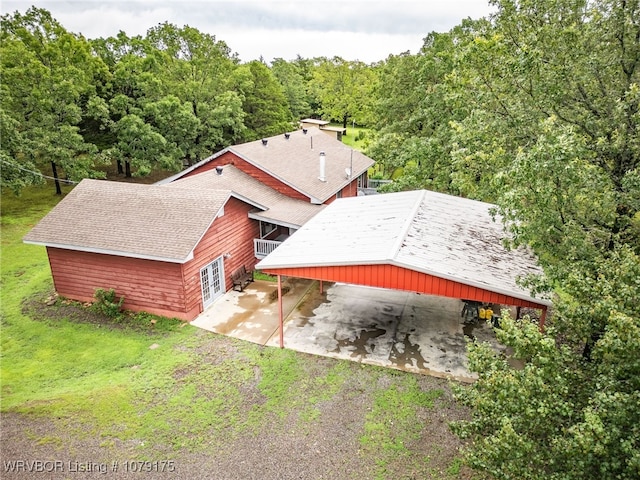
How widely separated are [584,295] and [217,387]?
853 centimetres

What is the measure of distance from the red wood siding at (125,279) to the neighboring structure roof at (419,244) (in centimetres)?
404

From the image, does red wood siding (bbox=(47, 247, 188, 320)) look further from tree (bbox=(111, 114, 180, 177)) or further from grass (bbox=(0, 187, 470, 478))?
tree (bbox=(111, 114, 180, 177))

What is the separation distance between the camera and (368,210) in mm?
15344

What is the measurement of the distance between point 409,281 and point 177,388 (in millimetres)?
6571

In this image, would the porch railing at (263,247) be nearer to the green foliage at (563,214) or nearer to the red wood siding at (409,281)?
the red wood siding at (409,281)

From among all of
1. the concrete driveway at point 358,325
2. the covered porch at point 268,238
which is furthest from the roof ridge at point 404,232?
the covered porch at point 268,238

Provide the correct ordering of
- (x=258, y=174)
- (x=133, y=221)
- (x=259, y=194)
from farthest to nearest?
(x=258, y=174) → (x=259, y=194) → (x=133, y=221)

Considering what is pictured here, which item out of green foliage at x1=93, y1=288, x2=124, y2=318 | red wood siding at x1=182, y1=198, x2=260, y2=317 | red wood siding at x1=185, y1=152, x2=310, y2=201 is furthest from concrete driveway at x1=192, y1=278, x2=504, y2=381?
red wood siding at x1=185, y1=152, x2=310, y2=201

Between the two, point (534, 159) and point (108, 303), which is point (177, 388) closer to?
point (108, 303)

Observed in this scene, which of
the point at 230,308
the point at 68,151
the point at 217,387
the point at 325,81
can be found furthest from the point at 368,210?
the point at 325,81

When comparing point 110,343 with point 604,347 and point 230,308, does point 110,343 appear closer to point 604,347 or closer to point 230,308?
point 230,308

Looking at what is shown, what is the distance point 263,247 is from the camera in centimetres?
1823

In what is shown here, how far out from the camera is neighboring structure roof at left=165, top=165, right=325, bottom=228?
17.9m

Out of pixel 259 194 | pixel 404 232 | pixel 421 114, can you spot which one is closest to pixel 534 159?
pixel 404 232
